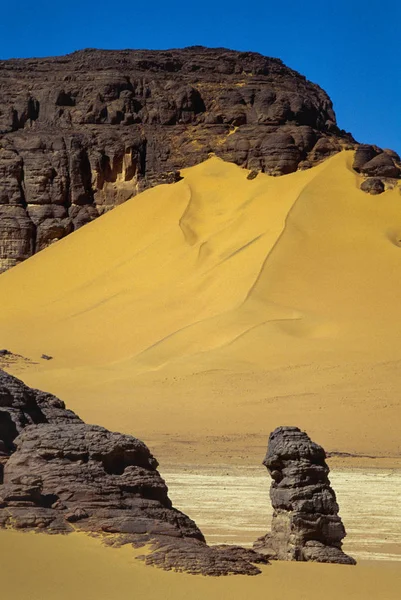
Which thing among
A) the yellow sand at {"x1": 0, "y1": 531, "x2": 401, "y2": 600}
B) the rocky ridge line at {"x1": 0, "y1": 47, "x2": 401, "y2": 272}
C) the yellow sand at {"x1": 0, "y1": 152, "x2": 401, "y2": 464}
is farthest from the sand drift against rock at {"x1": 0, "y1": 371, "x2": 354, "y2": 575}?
the rocky ridge line at {"x1": 0, "y1": 47, "x2": 401, "y2": 272}

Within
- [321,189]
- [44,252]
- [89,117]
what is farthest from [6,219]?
[321,189]

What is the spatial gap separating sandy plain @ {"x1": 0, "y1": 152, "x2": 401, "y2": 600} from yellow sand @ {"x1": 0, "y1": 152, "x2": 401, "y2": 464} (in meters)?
0.08

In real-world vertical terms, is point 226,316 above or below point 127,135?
below

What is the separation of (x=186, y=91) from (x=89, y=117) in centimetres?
463

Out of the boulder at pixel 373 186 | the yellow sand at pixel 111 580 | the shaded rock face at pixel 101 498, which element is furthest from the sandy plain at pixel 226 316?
the yellow sand at pixel 111 580

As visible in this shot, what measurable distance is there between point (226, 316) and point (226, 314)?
0.17 meters

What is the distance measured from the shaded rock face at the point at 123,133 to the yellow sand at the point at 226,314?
1.01 meters

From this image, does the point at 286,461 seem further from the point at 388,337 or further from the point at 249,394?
the point at 388,337

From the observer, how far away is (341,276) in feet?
137

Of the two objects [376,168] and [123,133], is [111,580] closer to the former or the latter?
[376,168]

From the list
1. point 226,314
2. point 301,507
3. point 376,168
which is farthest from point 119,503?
point 376,168

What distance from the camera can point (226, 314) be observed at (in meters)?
39.2

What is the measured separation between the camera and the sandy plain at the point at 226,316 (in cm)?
2905

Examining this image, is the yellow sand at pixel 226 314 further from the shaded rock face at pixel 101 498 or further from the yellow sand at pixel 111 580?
the yellow sand at pixel 111 580
